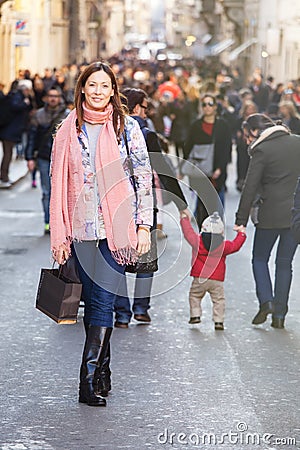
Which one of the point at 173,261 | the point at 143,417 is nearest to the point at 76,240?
the point at 143,417

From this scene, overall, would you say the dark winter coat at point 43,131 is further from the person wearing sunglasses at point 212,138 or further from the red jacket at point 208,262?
the red jacket at point 208,262

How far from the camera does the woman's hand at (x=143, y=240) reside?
23.6 ft

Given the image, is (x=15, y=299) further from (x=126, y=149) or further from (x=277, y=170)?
(x=126, y=149)

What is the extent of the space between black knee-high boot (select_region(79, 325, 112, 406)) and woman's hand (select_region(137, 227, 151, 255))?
458 millimetres

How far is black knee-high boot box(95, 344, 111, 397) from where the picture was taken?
752 cm

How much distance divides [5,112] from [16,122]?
0.88ft

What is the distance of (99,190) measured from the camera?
7.16m

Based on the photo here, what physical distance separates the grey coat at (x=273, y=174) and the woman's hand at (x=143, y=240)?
2.97m

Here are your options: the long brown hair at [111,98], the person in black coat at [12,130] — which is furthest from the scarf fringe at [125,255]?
the person in black coat at [12,130]

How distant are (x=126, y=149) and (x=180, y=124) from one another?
64.4 ft

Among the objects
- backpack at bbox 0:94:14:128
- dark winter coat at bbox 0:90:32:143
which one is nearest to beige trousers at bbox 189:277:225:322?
dark winter coat at bbox 0:90:32:143

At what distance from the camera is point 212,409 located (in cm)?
746

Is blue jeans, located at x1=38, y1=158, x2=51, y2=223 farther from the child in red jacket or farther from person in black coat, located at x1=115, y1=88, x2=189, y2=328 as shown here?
the child in red jacket

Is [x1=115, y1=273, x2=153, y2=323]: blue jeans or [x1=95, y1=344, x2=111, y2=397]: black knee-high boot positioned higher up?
[x1=95, y1=344, x2=111, y2=397]: black knee-high boot
